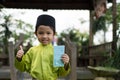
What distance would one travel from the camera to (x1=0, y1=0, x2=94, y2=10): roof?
14.1 m

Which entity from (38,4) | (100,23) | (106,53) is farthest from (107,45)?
(100,23)

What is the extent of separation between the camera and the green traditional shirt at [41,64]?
11.6 feet

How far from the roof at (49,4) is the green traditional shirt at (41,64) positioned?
10.5 meters

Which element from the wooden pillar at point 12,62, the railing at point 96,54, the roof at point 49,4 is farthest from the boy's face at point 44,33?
the roof at point 49,4

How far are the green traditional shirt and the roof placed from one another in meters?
10.5

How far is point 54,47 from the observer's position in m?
3.43

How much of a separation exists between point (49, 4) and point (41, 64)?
35.7ft

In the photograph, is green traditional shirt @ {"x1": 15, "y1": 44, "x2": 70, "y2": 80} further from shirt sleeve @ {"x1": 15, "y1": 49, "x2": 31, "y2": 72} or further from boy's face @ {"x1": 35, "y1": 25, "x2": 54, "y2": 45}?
boy's face @ {"x1": 35, "y1": 25, "x2": 54, "y2": 45}

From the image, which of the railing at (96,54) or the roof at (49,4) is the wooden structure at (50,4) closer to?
the roof at (49,4)

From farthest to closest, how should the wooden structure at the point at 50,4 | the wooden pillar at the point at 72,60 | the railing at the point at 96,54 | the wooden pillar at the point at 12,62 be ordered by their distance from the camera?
the wooden structure at the point at 50,4 → the railing at the point at 96,54 → the wooden pillar at the point at 72,60 → the wooden pillar at the point at 12,62

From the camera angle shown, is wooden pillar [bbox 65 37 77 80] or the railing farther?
the railing

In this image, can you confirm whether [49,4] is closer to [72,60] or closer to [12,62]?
[72,60]

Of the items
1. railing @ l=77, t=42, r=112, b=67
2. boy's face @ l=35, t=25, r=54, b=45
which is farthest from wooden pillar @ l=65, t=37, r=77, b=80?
railing @ l=77, t=42, r=112, b=67

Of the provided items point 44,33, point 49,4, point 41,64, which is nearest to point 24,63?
point 41,64
